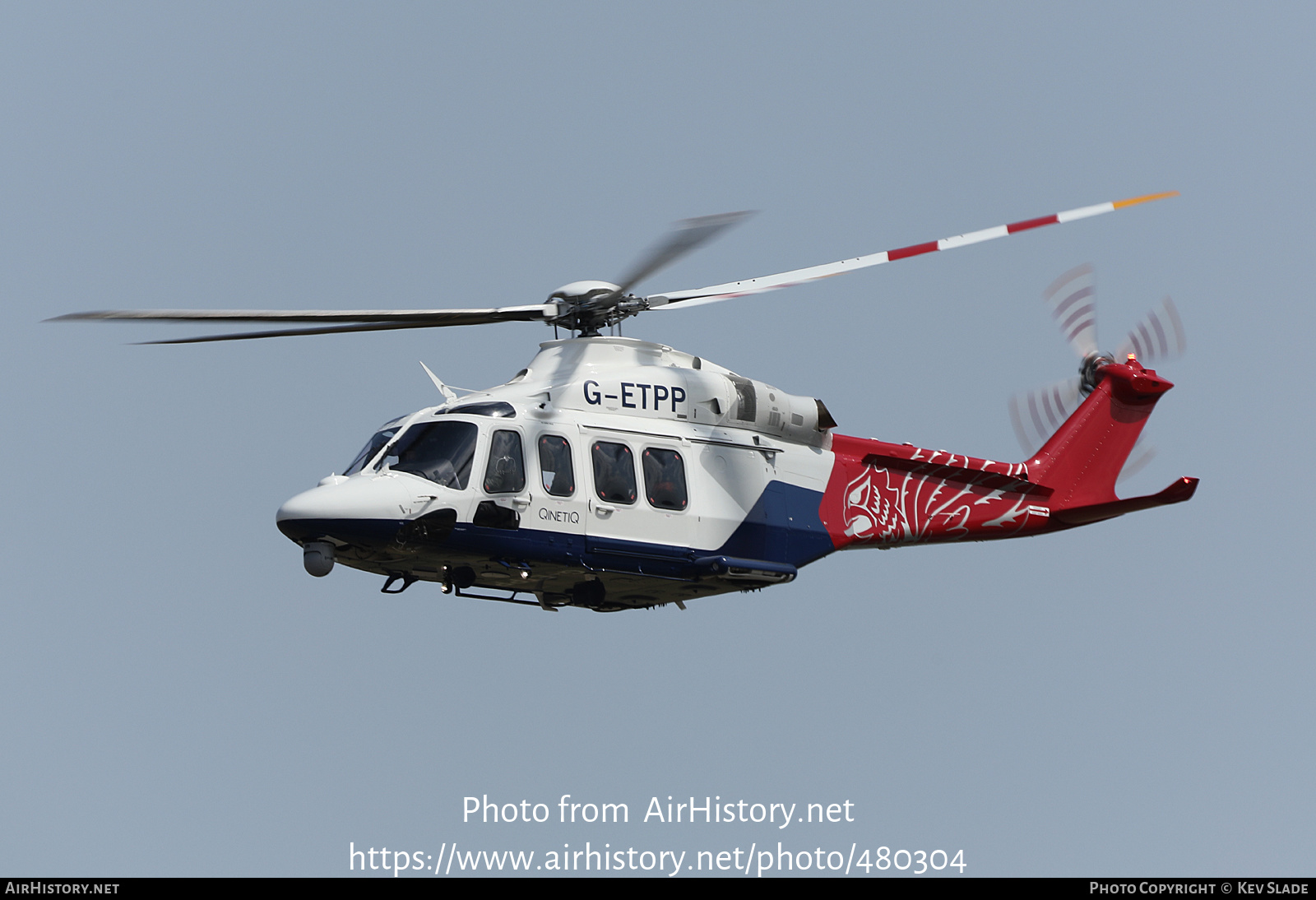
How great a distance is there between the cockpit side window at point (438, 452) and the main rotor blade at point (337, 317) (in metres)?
1.28

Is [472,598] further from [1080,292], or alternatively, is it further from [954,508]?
[1080,292]

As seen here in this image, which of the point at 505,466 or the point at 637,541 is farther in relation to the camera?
the point at 637,541

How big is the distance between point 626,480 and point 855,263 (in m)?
3.62

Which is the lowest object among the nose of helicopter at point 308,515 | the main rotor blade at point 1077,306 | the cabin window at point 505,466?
the nose of helicopter at point 308,515

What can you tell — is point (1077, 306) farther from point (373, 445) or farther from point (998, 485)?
point (373, 445)

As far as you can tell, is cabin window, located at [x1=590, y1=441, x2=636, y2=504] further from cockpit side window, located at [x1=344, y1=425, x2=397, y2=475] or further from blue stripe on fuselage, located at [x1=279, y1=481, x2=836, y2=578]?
cockpit side window, located at [x1=344, y1=425, x2=397, y2=475]

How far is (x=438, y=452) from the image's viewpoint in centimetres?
1781

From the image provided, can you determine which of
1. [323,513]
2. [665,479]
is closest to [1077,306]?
[665,479]

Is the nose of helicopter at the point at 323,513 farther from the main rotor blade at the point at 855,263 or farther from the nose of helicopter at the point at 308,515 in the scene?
the main rotor blade at the point at 855,263

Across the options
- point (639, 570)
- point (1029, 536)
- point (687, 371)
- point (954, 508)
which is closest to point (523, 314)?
point (687, 371)

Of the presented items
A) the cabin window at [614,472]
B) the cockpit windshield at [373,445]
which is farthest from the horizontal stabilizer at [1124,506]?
the cockpit windshield at [373,445]

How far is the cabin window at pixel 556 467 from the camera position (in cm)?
1816

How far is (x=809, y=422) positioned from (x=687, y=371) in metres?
1.72

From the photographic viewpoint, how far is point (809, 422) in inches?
800
